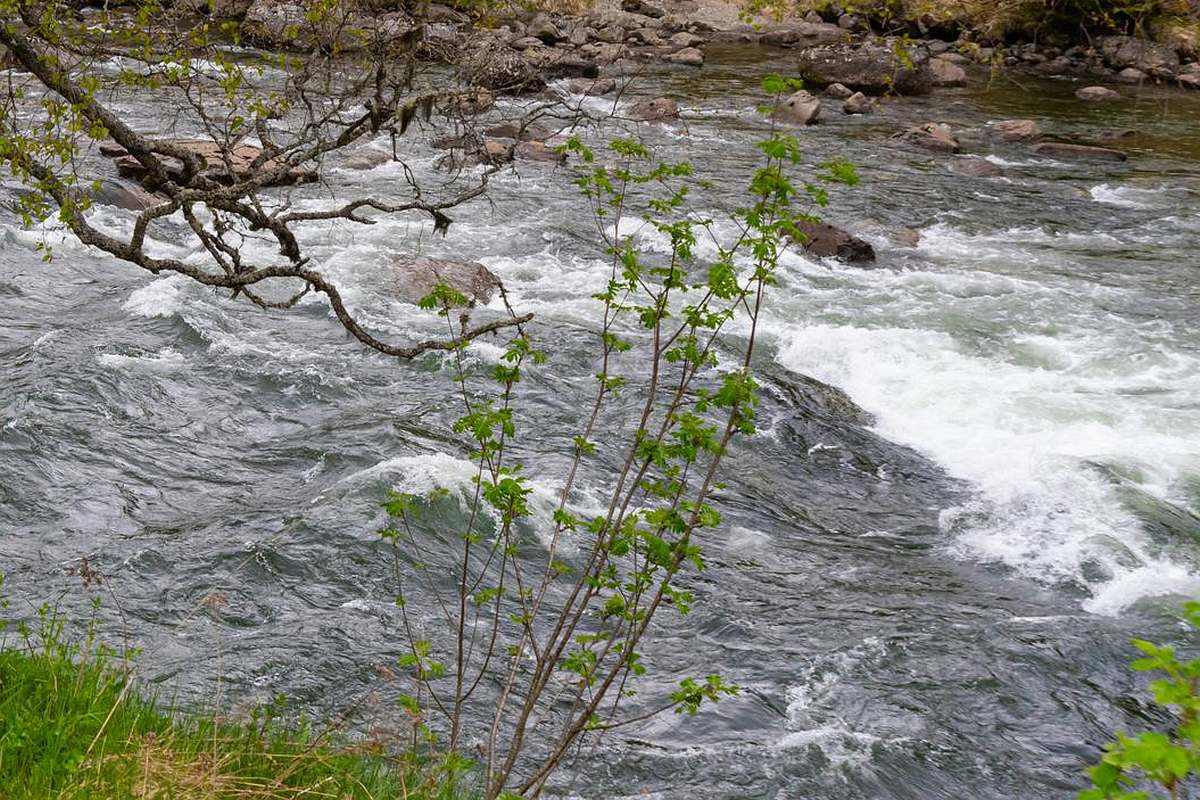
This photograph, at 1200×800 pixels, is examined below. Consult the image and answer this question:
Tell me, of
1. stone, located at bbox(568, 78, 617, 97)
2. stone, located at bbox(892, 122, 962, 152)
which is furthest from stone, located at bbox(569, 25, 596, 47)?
stone, located at bbox(892, 122, 962, 152)

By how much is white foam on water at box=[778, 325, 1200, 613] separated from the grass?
4.58m

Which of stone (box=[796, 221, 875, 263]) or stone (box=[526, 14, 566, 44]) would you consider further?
stone (box=[526, 14, 566, 44])

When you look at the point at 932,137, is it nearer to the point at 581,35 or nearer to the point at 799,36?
the point at 581,35

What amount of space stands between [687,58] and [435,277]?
46.4 ft

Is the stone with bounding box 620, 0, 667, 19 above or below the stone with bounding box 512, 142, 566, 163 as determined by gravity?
above

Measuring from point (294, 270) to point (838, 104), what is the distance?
17.6 metres

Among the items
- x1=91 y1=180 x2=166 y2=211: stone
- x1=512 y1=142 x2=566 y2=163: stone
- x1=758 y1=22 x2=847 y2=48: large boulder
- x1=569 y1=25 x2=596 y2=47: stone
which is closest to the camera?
x1=91 y1=180 x2=166 y2=211: stone

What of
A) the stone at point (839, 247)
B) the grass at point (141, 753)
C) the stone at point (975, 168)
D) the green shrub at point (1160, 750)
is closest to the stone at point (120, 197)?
the stone at point (839, 247)

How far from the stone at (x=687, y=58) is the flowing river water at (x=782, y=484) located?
11269mm

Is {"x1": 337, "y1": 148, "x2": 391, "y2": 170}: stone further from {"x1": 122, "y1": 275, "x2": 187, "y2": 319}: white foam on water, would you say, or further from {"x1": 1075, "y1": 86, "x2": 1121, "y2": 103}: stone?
{"x1": 1075, "y1": 86, "x2": 1121, "y2": 103}: stone

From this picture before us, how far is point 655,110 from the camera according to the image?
765 inches

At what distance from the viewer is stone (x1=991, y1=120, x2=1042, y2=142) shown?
19.0 metres

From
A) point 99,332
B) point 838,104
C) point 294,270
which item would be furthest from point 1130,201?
point 294,270

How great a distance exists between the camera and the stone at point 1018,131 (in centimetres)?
1898
